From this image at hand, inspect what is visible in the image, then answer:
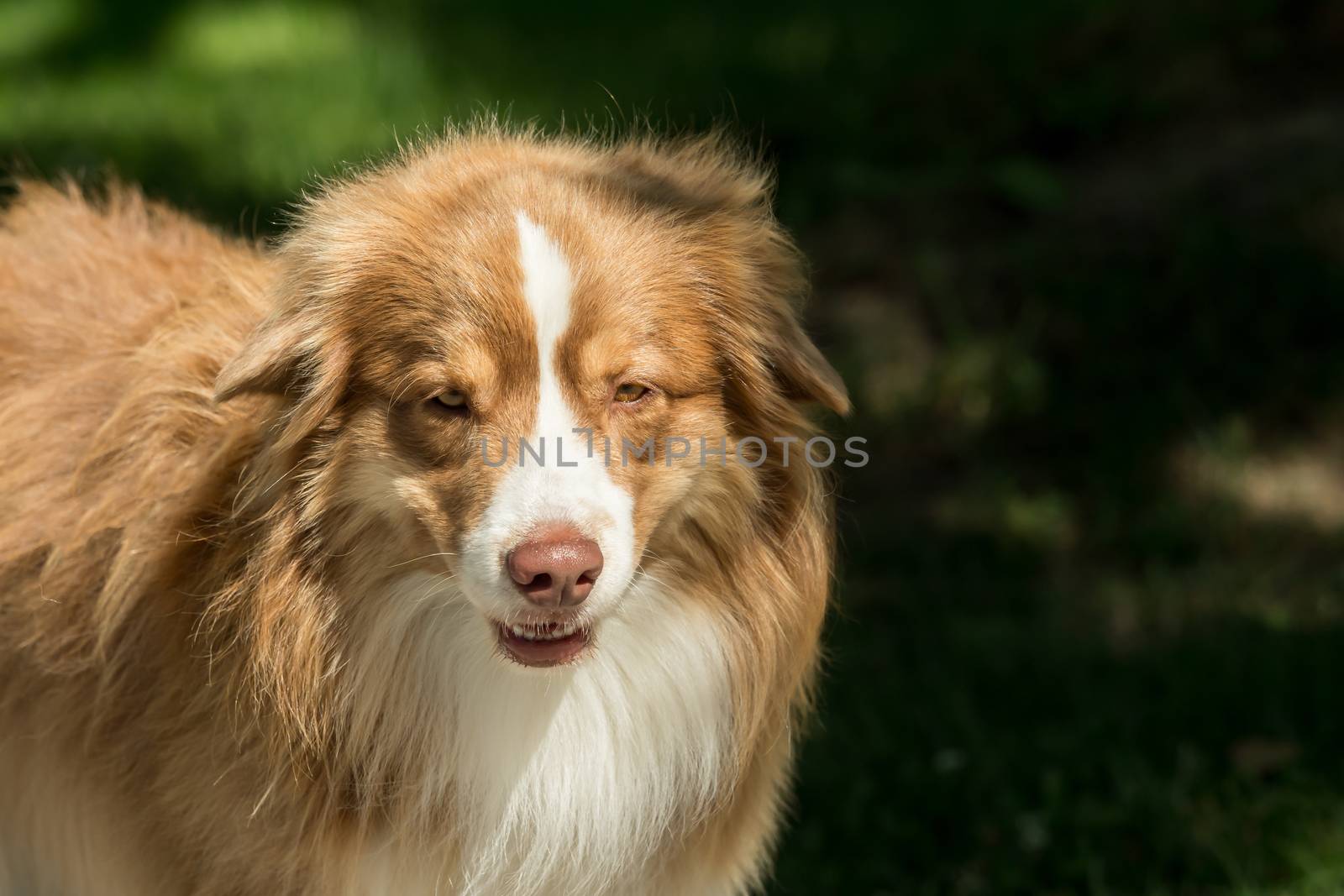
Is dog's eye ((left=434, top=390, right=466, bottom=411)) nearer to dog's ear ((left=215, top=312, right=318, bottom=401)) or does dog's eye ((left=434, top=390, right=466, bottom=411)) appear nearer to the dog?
the dog

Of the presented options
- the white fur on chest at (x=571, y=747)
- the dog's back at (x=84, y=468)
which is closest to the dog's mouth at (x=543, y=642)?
the white fur on chest at (x=571, y=747)

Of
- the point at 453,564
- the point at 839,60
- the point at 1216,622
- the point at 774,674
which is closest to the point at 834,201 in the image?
the point at 839,60

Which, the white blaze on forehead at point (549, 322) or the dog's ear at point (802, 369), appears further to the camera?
the dog's ear at point (802, 369)

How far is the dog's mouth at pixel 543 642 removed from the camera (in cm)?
294

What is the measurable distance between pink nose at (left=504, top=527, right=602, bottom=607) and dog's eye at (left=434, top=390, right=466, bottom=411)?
35 centimetres

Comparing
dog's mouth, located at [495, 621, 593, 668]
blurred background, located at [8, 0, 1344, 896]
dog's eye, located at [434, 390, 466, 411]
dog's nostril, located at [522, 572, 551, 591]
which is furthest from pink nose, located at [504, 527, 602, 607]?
blurred background, located at [8, 0, 1344, 896]

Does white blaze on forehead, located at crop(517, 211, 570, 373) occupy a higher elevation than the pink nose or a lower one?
higher

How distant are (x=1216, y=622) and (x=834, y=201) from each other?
9.09 ft

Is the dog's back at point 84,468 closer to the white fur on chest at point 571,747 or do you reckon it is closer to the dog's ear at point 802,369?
the white fur on chest at point 571,747

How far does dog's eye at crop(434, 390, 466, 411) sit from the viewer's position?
9.68ft

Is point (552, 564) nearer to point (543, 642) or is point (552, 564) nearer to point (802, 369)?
point (543, 642)

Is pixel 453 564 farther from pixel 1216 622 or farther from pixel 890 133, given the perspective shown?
pixel 890 133

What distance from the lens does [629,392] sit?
119 inches

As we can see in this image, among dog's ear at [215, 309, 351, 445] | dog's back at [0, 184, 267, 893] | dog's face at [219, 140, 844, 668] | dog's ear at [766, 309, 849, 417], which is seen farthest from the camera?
dog's back at [0, 184, 267, 893]
